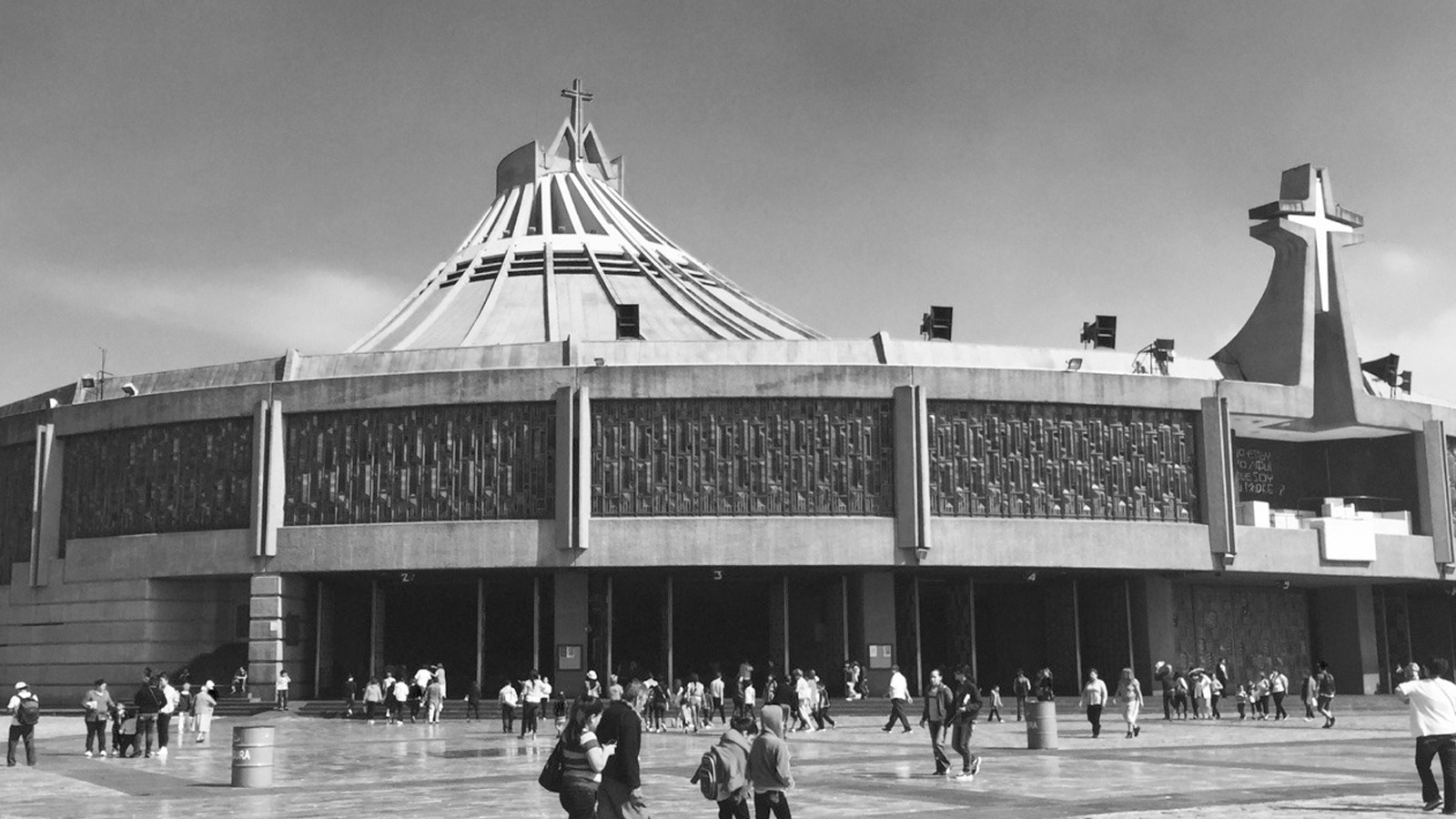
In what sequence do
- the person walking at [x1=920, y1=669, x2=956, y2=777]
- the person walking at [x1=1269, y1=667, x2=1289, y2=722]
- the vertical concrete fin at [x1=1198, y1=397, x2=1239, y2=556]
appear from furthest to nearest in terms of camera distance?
1. the vertical concrete fin at [x1=1198, y1=397, x2=1239, y2=556]
2. the person walking at [x1=1269, y1=667, x2=1289, y2=722]
3. the person walking at [x1=920, y1=669, x2=956, y2=777]

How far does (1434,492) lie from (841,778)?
31002 millimetres

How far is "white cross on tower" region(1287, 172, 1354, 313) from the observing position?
4397 centimetres

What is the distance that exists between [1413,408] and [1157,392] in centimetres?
869

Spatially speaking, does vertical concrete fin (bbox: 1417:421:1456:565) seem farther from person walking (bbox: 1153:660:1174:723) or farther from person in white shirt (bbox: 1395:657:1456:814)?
person in white shirt (bbox: 1395:657:1456:814)

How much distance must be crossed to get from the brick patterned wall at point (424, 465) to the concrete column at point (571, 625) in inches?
82.3

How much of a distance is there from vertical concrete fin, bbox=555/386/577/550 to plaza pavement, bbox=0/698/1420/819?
30.5 feet

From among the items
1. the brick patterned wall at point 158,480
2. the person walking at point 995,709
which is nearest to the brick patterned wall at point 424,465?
the brick patterned wall at point 158,480

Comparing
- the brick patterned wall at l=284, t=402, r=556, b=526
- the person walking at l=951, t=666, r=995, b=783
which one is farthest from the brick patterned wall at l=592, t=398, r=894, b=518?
the person walking at l=951, t=666, r=995, b=783

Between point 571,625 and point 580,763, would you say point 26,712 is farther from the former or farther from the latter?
point 571,625

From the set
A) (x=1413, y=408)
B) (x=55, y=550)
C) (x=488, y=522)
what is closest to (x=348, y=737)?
(x=488, y=522)

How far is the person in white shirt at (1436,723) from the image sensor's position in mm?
13336

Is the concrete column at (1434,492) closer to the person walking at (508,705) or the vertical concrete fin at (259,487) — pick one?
the person walking at (508,705)

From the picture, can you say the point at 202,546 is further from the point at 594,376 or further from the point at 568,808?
the point at 568,808

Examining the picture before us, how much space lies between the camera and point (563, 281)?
2046 inches
